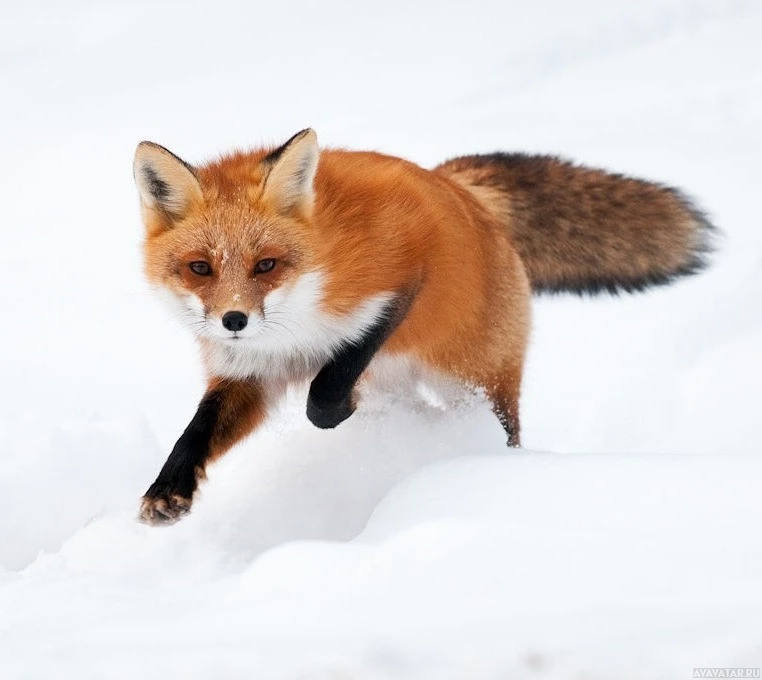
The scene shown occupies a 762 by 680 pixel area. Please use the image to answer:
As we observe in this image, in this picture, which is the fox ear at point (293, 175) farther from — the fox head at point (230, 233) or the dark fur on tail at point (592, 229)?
the dark fur on tail at point (592, 229)

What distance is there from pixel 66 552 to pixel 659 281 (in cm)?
310

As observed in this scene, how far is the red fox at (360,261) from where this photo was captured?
3857 mm

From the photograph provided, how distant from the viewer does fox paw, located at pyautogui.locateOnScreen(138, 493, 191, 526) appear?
12.9ft

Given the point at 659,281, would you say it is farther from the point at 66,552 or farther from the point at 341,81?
the point at 341,81

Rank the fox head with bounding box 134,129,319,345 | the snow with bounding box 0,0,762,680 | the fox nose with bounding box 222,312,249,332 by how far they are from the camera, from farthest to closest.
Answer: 1. the fox head with bounding box 134,129,319,345
2. the fox nose with bounding box 222,312,249,332
3. the snow with bounding box 0,0,762,680

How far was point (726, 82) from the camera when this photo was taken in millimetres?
11016

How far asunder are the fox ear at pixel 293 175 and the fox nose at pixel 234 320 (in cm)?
50

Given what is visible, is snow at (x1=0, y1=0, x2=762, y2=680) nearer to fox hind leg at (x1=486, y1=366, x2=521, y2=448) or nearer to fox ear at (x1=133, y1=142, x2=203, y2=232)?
fox hind leg at (x1=486, y1=366, x2=521, y2=448)

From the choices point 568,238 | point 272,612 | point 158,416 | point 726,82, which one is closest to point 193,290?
point 272,612

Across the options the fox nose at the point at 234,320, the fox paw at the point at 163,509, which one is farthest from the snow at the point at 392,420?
the fox nose at the point at 234,320

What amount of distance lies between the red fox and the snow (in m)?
0.28

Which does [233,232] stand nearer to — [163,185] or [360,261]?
[163,185]

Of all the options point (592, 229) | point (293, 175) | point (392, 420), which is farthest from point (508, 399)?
point (293, 175)

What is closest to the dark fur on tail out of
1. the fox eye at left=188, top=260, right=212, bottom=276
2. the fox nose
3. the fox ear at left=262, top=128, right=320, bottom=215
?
the fox ear at left=262, top=128, right=320, bottom=215
